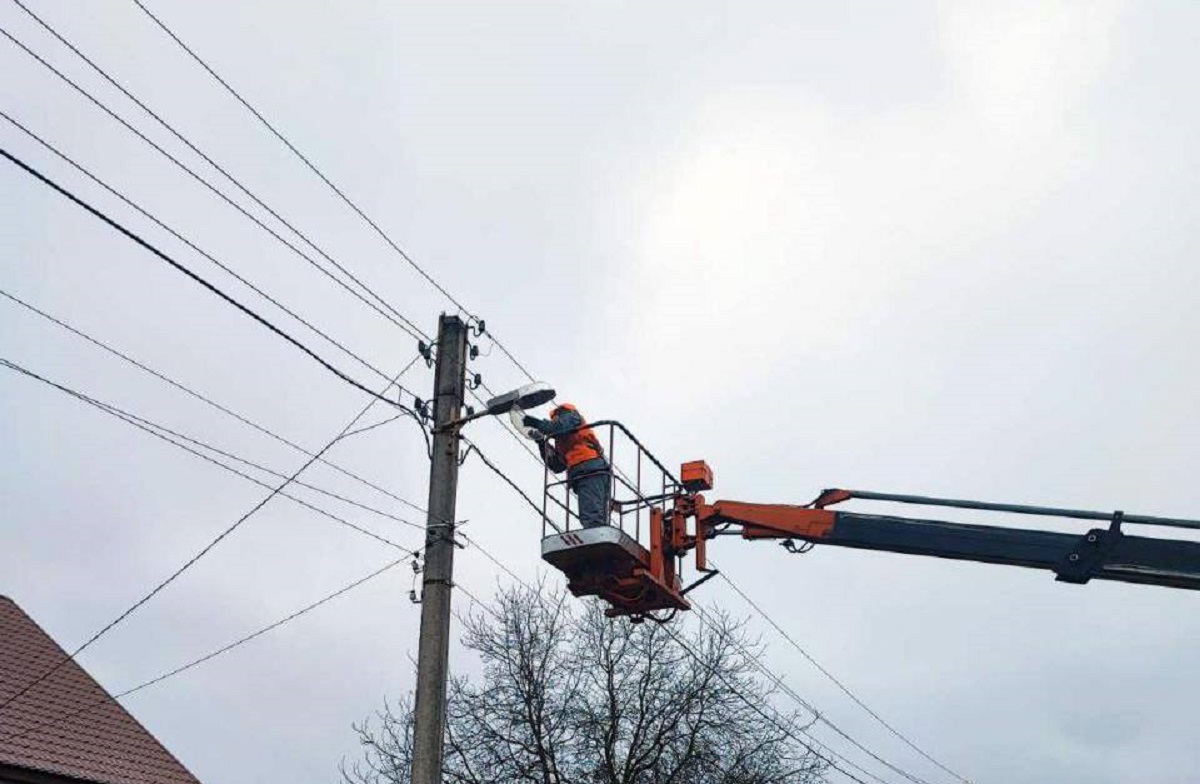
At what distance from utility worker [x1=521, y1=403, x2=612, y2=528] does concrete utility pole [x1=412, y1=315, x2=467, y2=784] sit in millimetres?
→ 919

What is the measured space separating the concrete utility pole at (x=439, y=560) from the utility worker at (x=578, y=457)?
92cm

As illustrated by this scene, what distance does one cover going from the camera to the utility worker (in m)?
12.2

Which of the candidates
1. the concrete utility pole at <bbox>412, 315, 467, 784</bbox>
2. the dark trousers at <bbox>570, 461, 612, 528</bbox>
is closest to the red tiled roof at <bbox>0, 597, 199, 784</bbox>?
the concrete utility pole at <bbox>412, 315, 467, 784</bbox>

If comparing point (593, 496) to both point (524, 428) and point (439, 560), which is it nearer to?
point (524, 428)

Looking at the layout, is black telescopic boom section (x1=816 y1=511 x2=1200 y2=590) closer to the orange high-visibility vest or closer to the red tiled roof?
the orange high-visibility vest

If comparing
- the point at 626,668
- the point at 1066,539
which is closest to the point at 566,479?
the point at 1066,539

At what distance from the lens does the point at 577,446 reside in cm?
1238

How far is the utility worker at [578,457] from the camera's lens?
12.2 meters

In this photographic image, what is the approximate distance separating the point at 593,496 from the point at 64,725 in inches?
402

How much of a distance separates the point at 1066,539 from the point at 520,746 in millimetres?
11817

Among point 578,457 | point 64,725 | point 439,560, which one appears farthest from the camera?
point 64,725

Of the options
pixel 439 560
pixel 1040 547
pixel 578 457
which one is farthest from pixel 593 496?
pixel 1040 547

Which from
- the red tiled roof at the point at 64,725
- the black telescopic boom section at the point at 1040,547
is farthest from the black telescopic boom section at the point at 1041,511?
the red tiled roof at the point at 64,725

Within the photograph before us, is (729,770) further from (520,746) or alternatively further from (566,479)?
(566,479)
